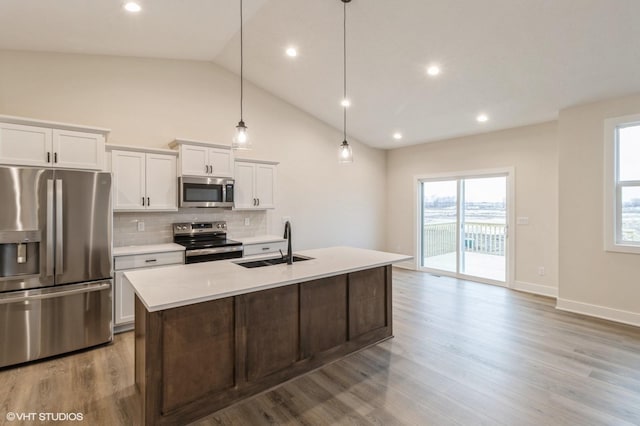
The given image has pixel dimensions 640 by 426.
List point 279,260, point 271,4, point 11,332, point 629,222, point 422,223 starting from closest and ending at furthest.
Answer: point 11,332, point 279,260, point 271,4, point 629,222, point 422,223

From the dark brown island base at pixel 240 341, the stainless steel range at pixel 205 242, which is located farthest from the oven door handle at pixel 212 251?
the dark brown island base at pixel 240 341

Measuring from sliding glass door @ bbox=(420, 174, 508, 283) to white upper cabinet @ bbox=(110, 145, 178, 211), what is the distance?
4.87m

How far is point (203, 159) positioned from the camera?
163 inches

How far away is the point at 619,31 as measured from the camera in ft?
9.31

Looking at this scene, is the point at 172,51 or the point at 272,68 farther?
the point at 272,68

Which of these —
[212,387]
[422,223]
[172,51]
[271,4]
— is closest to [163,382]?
[212,387]

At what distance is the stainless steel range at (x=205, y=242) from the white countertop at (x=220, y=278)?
119 centimetres

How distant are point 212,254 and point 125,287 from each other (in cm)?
99

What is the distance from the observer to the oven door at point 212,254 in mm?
3857

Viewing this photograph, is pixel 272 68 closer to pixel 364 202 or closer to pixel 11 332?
pixel 364 202

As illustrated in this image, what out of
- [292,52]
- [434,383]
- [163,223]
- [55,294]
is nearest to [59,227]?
[55,294]

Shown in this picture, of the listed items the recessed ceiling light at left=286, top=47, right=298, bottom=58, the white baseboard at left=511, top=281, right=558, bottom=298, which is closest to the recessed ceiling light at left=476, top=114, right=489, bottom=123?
the white baseboard at left=511, top=281, right=558, bottom=298

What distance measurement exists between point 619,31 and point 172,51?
15.7ft

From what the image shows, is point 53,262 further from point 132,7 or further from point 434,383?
point 434,383
